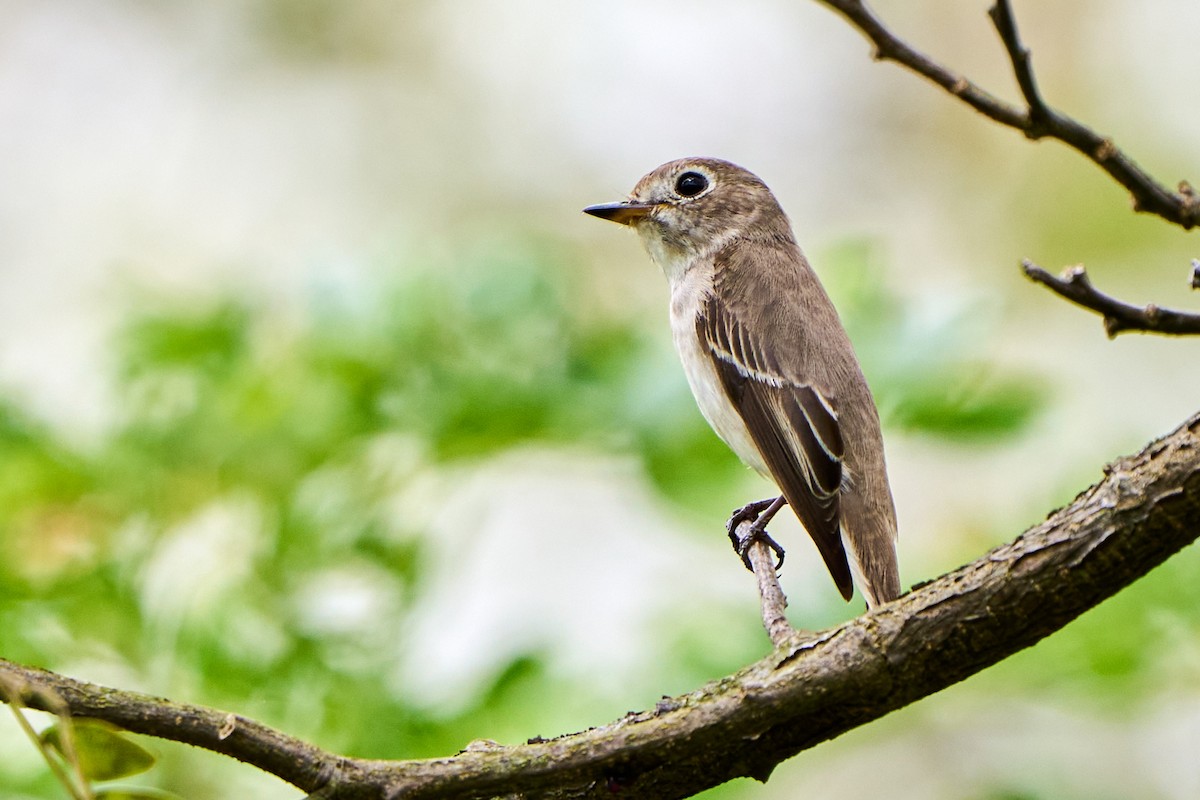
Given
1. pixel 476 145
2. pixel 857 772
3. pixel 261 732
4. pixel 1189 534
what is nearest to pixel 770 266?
pixel 1189 534

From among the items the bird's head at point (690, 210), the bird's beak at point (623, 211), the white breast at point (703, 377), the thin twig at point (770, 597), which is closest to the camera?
the thin twig at point (770, 597)

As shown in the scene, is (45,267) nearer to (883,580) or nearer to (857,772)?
(857,772)

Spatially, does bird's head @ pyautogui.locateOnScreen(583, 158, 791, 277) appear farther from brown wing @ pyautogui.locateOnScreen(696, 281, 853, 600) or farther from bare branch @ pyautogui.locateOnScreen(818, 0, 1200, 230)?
bare branch @ pyautogui.locateOnScreen(818, 0, 1200, 230)

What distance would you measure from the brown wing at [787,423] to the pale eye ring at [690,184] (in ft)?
1.53

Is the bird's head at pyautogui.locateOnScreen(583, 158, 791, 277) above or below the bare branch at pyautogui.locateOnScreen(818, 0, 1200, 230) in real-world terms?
above

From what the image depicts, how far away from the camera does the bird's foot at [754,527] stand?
10.4ft

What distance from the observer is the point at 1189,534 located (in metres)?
1.67

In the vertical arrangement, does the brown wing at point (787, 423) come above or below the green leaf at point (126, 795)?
above

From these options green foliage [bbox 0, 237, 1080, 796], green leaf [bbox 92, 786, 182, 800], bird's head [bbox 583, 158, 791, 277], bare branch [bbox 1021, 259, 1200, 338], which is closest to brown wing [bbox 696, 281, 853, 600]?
green foliage [bbox 0, 237, 1080, 796]

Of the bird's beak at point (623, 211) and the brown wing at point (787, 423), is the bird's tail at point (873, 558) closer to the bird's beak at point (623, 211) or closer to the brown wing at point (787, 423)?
the brown wing at point (787, 423)

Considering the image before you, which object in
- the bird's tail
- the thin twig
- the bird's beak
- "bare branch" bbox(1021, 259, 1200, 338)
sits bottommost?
"bare branch" bbox(1021, 259, 1200, 338)

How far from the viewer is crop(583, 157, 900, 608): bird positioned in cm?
321

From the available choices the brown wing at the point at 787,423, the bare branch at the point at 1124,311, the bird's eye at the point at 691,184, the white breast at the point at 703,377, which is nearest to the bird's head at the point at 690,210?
the bird's eye at the point at 691,184

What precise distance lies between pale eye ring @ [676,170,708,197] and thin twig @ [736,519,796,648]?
120cm
